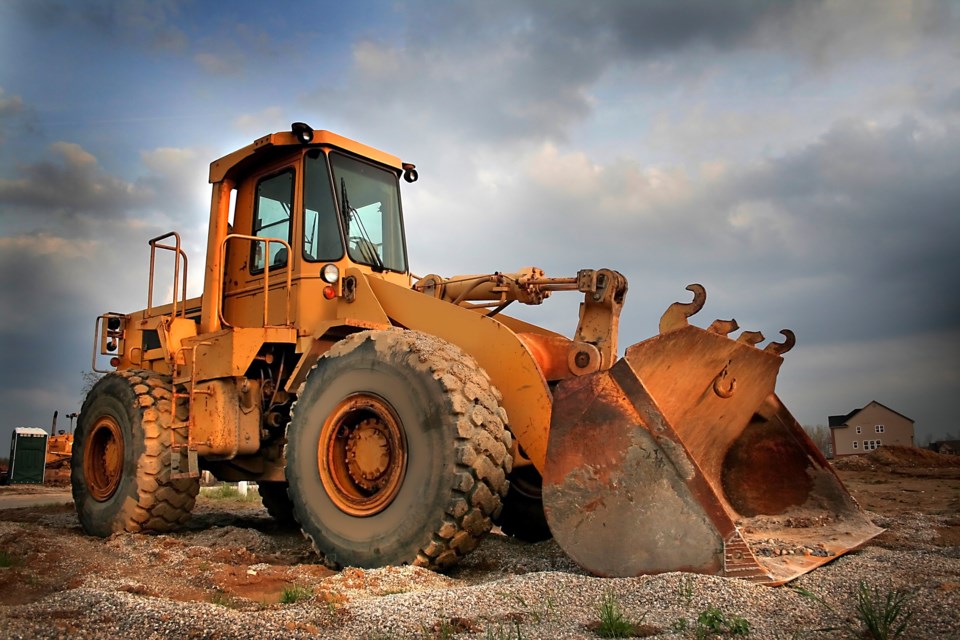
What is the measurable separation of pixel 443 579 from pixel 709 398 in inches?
92.7

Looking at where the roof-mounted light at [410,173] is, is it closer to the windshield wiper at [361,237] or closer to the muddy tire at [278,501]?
the windshield wiper at [361,237]

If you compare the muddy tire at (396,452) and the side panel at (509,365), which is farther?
the side panel at (509,365)

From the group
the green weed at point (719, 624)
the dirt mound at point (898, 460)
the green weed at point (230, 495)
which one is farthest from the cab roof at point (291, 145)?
the dirt mound at point (898, 460)

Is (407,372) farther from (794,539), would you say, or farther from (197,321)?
(197,321)

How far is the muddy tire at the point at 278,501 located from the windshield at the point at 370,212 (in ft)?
11.0

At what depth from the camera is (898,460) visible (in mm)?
19812

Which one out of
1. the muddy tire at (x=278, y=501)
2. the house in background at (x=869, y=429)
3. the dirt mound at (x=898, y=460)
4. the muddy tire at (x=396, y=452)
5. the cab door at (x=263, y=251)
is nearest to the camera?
the muddy tire at (x=396, y=452)

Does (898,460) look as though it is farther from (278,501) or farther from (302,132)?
(302,132)

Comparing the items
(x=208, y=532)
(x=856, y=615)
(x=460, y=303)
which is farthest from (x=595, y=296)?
(x=208, y=532)

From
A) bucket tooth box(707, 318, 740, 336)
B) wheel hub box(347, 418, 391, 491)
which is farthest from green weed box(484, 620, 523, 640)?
bucket tooth box(707, 318, 740, 336)

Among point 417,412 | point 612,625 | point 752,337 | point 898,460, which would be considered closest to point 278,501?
point 417,412

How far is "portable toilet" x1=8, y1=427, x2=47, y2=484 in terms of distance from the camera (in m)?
22.6

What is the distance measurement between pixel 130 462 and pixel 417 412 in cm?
388

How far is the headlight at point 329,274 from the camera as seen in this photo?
22.5 feet
